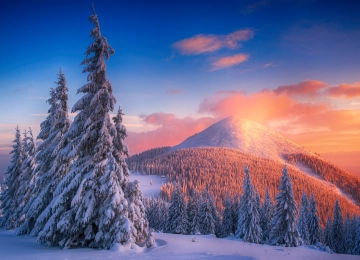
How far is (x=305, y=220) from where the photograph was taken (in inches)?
2066

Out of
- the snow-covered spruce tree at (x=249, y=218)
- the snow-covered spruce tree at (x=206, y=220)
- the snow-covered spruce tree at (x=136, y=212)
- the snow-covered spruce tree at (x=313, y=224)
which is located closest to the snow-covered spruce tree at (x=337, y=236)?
the snow-covered spruce tree at (x=313, y=224)

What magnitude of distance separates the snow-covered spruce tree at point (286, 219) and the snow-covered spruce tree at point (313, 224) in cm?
1928

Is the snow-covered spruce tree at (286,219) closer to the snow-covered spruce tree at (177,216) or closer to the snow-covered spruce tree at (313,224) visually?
the snow-covered spruce tree at (313,224)

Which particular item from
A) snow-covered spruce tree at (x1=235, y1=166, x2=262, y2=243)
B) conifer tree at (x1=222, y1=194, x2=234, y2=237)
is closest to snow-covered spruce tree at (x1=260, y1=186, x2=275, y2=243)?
conifer tree at (x1=222, y1=194, x2=234, y2=237)

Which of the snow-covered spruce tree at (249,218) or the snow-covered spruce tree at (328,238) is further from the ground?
the snow-covered spruce tree at (249,218)

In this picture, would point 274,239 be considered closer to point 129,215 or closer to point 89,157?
point 129,215

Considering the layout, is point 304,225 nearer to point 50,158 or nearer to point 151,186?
point 50,158

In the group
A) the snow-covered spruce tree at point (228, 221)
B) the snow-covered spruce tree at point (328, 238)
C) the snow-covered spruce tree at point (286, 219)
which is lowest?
the snow-covered spruce tree at point (328, 238)

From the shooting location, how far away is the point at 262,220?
2090 inches

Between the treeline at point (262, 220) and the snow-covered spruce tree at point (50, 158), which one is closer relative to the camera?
the snow-covered spruce tree at point (50, 158)

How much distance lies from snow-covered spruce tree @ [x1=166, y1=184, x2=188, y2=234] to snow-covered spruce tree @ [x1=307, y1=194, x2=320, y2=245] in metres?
27.6

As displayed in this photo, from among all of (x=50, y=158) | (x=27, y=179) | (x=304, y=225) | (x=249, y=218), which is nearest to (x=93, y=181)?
(x=50, y=158)

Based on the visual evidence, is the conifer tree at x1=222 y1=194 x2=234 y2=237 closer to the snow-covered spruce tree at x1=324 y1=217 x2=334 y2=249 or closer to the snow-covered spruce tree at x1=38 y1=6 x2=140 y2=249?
the snow-covered spruce tree at x1=324 y1=217 x2=334 y2=249

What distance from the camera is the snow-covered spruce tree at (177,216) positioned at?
5342 centimetres
